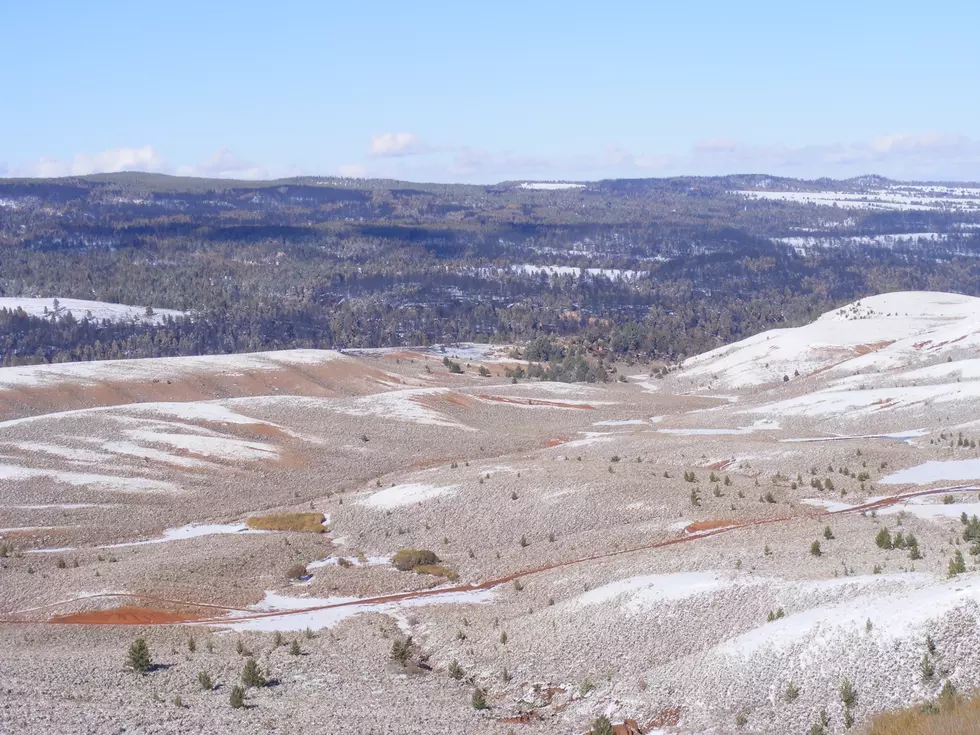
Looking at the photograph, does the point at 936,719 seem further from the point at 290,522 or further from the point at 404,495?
the point at 290,522

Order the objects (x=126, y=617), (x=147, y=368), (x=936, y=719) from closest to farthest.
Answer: (x=936, y=719) < (x=126, y=617) < (x=147, y=368)

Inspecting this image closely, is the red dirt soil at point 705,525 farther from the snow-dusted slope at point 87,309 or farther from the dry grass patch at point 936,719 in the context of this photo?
the snow-dusted slope at point 87,309

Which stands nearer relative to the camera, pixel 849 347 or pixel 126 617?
pixel 126 617

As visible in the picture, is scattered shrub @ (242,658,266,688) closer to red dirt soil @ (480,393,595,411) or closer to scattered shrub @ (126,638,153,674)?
scattered shrub @ (126,638,153,674)

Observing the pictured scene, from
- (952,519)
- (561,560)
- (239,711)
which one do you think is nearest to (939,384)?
(952,519)

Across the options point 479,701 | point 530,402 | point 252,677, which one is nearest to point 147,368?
point 530,402

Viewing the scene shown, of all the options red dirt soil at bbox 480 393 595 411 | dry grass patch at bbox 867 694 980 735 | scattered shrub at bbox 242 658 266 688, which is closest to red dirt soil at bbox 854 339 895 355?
red dirt soil at bbox 480 393 595 411
